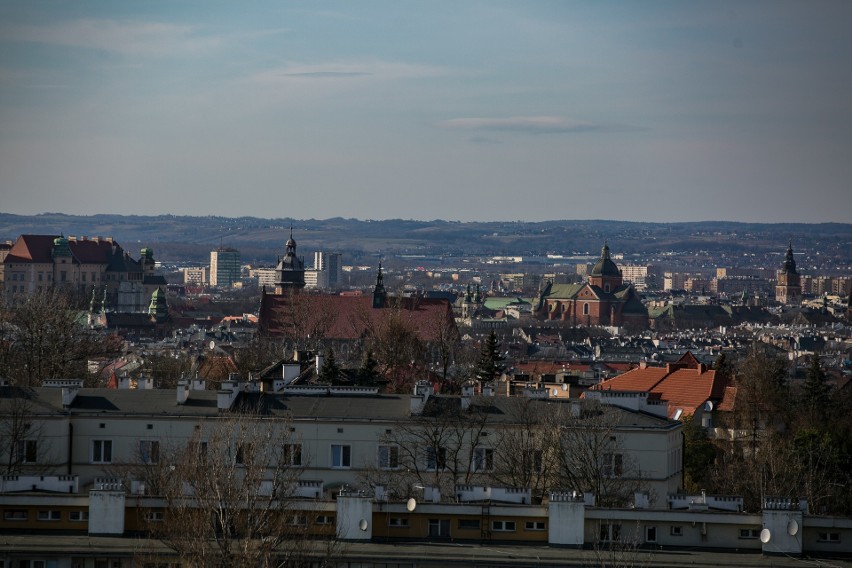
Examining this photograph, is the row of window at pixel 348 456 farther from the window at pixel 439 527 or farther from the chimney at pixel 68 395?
the window at pixel 439 527

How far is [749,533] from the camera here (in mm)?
34344

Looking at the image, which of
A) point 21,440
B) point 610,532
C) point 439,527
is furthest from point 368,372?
point 610,532

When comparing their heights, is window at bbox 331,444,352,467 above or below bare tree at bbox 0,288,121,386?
below

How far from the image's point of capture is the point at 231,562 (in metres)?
30.1

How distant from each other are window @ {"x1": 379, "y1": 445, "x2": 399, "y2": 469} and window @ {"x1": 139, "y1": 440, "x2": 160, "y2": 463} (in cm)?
496

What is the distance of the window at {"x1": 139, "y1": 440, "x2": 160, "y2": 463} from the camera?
43.5 m

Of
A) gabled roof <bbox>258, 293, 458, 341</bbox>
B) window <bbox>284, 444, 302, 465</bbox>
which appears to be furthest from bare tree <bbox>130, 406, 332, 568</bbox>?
gabled roof <bbox>258, 293, 458, 341</bbox>

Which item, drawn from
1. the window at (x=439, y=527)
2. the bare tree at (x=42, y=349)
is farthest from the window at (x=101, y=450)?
the bare tree at (x=42, y=349)

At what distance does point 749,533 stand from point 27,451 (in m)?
17.2

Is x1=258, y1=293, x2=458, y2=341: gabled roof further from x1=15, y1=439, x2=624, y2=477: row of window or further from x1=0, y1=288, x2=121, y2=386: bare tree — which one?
x1=15, y1=439, x2=624, y2=477: row of window

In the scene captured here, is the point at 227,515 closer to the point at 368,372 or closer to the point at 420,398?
the point at 420,398

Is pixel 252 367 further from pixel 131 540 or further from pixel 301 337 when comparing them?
pixel 131 540

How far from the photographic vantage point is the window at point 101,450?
44438 millimetres

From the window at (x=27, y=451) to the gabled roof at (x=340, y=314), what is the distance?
68152mm
